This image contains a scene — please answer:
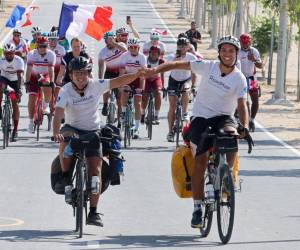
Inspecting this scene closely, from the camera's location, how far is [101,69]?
26.2 metres

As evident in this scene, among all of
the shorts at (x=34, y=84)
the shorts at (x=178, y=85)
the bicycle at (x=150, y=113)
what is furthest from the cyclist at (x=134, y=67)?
the shorts at (x=34, y=84)

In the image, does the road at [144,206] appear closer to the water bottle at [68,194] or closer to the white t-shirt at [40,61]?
the water bottle at [68,194]

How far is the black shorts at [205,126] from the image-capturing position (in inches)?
520

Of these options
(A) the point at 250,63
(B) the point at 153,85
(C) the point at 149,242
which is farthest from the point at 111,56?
(C) the point at 149,242

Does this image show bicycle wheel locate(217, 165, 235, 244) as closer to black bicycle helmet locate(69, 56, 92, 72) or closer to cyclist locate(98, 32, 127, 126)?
black bicycle helmet locate(69, 56, 92, 72)

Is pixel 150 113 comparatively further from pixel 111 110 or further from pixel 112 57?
pixel 112 57

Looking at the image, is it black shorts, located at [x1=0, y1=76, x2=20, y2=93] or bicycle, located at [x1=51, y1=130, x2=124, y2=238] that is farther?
black shorts, located at [x1=0, y1=76, x2=20, y2=93]

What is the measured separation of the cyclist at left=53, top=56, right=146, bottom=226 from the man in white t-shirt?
0.79 metres

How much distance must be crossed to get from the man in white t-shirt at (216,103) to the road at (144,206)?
61 cm

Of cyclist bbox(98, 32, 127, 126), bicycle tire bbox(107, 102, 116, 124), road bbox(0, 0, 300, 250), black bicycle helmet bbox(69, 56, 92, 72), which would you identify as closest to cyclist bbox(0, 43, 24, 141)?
road bbox(0, 0, 300, 250)

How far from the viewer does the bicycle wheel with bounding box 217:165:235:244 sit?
1258 centimetres

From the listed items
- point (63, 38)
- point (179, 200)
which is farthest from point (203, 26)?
point (179, 200)

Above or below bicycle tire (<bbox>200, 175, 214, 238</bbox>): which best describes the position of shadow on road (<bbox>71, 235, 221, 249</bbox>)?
below

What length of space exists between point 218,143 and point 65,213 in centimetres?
279
